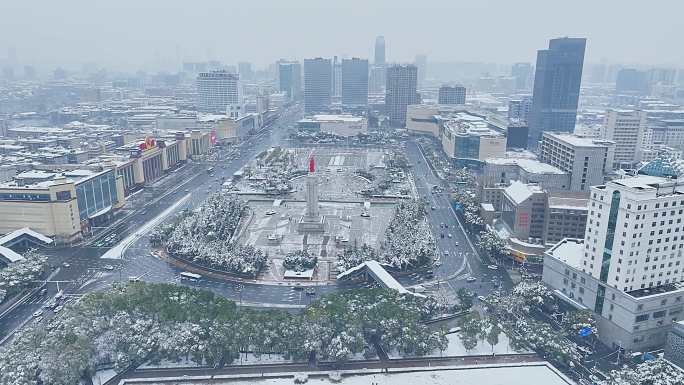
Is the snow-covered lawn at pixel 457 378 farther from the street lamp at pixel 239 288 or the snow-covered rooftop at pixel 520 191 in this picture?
the snow-covered rooftop at pixel 520 191

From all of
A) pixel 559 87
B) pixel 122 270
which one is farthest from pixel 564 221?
pixel 559 87

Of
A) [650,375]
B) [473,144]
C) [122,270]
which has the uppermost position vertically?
[473,144]

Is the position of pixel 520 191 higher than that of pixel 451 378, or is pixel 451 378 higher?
pixel 520 191

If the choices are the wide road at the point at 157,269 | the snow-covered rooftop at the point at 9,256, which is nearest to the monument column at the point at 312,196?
→ the wide road at the point at 157,269

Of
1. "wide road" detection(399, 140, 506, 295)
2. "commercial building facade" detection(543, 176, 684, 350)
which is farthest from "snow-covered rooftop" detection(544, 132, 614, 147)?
"commercial building facade" detection(543, 176, 684, 350)

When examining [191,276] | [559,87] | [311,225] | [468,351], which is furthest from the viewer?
Answer: [559,87]

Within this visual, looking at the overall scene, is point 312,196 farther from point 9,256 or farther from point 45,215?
point 9,256

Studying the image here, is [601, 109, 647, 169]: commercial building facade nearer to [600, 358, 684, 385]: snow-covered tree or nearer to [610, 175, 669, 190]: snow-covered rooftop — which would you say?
[610, 175, 669, 190]: snow-covered rooftop
